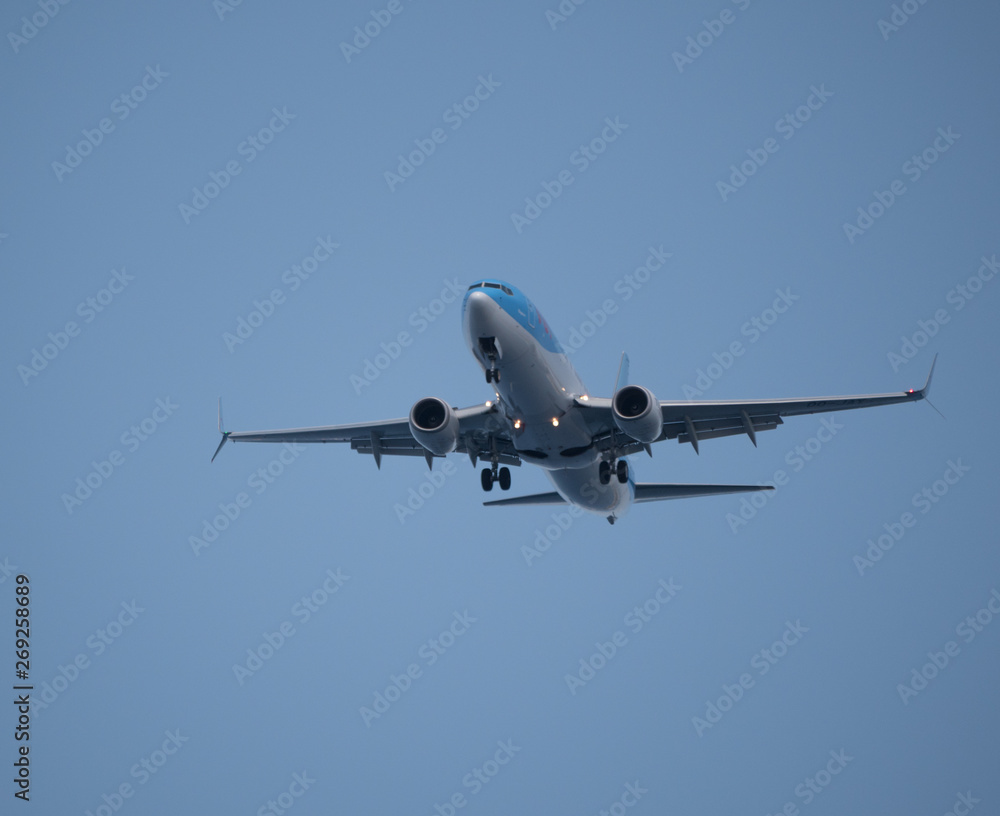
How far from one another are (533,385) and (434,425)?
10.6 feet

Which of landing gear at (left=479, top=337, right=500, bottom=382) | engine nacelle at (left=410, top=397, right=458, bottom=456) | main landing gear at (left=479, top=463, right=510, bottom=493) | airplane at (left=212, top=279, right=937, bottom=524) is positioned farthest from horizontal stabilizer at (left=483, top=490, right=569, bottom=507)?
landing gear at (left=479, top=337, right=500, bottom=382)

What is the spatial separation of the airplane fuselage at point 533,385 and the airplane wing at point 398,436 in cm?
84

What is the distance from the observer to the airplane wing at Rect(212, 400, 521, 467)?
32969mm

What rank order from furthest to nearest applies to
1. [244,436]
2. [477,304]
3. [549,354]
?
[244,436] → [549,354] → [477,304]

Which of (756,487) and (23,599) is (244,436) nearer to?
(23,599)

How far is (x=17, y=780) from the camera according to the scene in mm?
34625

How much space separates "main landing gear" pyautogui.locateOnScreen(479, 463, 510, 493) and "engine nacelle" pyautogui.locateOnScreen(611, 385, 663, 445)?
5941 millimetres

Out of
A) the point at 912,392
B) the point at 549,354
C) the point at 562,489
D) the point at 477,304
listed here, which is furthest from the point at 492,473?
the point at 912,392

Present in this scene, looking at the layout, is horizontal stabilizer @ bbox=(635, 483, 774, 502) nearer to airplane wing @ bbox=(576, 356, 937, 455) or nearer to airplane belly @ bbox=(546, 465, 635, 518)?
airplane belly @ bbox=(546, 465, 635, 518)

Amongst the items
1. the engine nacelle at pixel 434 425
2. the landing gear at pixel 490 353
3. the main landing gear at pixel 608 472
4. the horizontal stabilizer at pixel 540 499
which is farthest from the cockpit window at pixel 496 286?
the horizontal stabilizer at pixel 540 499

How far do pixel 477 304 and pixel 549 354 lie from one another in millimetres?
3171

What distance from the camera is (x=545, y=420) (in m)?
31.1

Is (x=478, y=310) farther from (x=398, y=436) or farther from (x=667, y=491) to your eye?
(x=667, y=491)

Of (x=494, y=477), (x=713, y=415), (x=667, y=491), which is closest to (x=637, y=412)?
(x=713, y=415)
